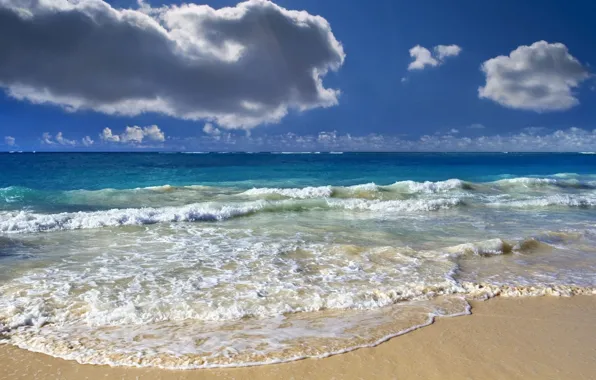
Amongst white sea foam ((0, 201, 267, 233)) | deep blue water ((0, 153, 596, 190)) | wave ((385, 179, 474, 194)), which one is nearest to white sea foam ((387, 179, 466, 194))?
wave ((385, 179, 474, 194))

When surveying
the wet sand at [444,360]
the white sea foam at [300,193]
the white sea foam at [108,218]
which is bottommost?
the wet sand at [444,360]

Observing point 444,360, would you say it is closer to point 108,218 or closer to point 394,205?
point 108,218

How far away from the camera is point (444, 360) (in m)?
4.36

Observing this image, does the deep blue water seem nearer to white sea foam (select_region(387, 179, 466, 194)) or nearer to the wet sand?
white sea foam (select_region(387, 179, 466, 194))

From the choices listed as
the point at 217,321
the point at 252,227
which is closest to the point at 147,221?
the point at 252,227

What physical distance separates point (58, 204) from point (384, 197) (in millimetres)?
15461

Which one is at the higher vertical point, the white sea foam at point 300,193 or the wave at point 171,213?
the white sea foam at point 300,193

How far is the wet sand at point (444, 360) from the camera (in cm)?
403

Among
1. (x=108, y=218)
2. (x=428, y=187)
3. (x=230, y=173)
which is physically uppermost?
(x=230, y=173)

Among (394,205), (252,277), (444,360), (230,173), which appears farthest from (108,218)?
(230,173)

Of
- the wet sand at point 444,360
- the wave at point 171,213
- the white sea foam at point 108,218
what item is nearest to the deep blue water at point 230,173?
the wave at point 171,213

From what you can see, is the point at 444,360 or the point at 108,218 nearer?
the point at 444,360

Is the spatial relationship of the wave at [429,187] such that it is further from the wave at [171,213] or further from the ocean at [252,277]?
the ocean at [252,277]

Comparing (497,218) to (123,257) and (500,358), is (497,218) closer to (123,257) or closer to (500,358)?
(500,358)
